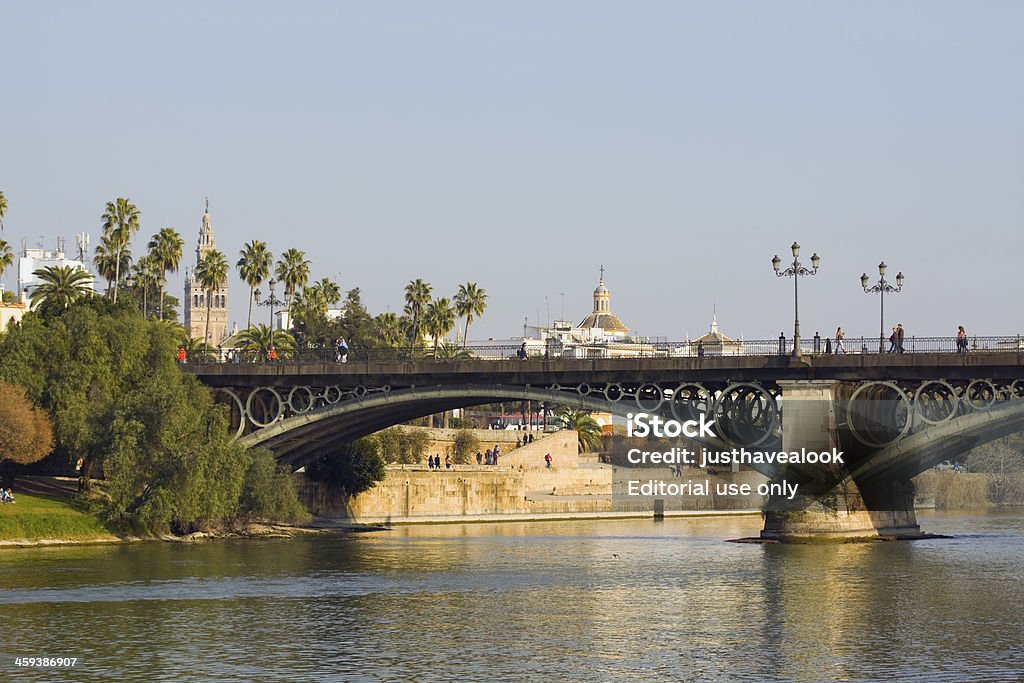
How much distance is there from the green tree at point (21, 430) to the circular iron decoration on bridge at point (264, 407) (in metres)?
12.8

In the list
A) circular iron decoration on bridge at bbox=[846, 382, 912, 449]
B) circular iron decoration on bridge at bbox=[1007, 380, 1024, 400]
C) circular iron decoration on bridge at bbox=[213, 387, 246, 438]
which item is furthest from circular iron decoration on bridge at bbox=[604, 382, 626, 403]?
circular iron decoration on bridge at bbox=[213, 387, 246, 438]

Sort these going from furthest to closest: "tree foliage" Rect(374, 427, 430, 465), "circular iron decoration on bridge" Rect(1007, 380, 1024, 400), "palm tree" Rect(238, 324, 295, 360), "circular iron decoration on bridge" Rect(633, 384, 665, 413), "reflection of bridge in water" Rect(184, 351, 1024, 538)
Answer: "palm tree" Rect(238, 324, 295, 360) → "tree foliage" Rect(374, 427, 430, 465) → "circular iron decoration on bridge" Rect(633, 384, 665, 413) → "reflection of bridge in water" Rect(184, 351, 1024, 538) → "circular iron decoration on bridge" Rect(1007, 380, 1024, 400)

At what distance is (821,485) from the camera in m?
87.4

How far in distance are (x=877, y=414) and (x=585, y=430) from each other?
6686 centimetres

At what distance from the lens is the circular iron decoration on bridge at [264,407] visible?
97375 mm

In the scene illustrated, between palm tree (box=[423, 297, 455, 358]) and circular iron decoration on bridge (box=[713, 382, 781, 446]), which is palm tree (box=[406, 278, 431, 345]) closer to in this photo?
palm tree (box=[423, 297, 455, 358])

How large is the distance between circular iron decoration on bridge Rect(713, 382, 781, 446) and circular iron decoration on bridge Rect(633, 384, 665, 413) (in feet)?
10.1

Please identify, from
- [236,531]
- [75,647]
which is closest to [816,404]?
[236,531]

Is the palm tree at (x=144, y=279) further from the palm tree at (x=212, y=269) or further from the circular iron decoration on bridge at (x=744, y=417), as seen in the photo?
the circular iron decoration on bridge at (x=744, y=417)

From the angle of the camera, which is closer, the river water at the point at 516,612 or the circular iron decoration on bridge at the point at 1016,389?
the river water at the point at 516,612

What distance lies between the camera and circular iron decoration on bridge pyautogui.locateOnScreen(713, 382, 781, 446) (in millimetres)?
87750

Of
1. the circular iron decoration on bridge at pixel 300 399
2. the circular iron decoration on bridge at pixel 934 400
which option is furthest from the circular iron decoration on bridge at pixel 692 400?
the circular iron decoration on bridge at pixel 300 399

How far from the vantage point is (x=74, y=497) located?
91062 millimetres

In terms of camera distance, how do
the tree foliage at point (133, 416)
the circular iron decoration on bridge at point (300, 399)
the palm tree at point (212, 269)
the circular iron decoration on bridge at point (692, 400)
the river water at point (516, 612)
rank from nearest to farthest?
the river water at point (516, 612) < the tree foliage at point (133, 416) < the circular iron decoration on bridge at point (692, 400) < the circular iron decoration on bridge at point (300, 399) < the palm tree at point (212, 269)
